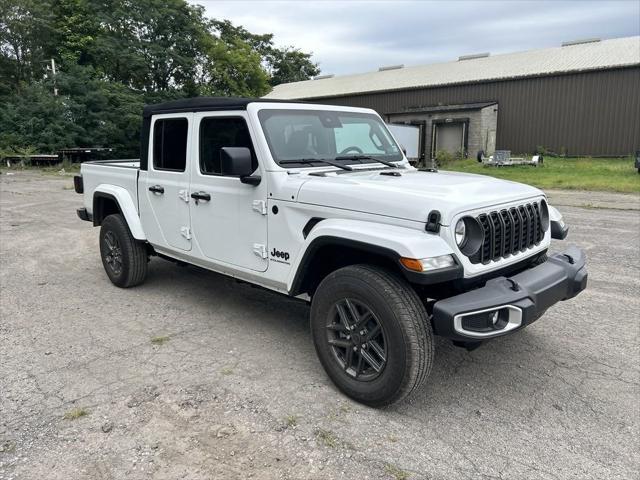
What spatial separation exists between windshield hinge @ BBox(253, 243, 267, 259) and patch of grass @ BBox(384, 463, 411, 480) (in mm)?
1805

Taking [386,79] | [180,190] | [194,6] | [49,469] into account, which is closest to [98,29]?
[194,6]

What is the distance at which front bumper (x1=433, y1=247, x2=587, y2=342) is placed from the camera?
2828 mm

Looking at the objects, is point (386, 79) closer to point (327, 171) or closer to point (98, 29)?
point (98, 29)

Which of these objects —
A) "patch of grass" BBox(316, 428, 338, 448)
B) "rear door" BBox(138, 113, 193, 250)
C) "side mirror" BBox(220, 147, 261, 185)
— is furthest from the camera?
"rear door" BBox(138, 113, 193, 250)

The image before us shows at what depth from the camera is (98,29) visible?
36.8 metres

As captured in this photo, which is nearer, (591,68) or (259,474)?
(259,474)

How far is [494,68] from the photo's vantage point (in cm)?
3222

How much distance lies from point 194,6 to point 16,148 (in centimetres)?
1795

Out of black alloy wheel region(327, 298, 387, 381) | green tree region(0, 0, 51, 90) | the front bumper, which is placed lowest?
Result: black alloy wheel region(327, 298, 387, 381)

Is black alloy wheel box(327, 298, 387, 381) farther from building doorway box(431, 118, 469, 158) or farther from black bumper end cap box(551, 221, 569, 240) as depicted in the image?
building doorway box(431, 118, 469, 158)

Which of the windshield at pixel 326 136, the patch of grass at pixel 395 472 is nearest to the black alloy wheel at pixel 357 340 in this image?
the patch of grass at pixel 395 472

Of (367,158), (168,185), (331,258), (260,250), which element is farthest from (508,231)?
(168,185)

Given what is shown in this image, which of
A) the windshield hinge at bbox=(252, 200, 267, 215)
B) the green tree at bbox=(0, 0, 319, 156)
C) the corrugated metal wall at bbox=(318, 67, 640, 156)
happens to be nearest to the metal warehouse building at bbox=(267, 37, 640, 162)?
the corrugated metal wall at bbox=(318, 67, 640, 156)

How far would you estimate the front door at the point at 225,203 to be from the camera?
3895mm
